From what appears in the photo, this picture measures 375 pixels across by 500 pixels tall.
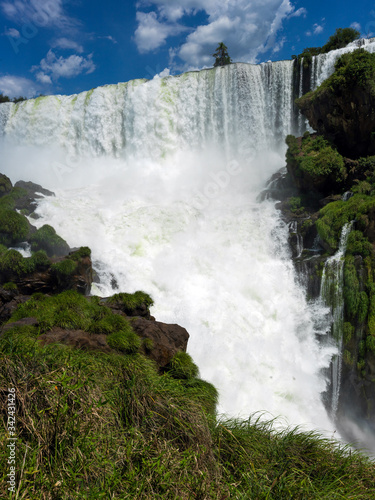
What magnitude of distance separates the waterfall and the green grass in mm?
8689

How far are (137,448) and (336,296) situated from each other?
10.6 m

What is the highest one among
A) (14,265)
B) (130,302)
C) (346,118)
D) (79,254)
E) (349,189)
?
(346,118)

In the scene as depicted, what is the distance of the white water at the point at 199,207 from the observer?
11039 millimetres

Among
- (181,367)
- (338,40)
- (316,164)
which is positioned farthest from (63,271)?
(338,40)

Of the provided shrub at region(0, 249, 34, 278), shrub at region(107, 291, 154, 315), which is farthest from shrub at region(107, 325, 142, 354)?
shrub at region(0, 249, 34, 278)

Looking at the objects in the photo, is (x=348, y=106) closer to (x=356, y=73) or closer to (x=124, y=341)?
(x=356, y=73)

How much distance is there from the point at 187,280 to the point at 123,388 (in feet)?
33.1

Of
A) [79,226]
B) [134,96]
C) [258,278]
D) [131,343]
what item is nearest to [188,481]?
[131,343]

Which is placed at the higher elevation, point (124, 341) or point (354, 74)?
point (354, 74)

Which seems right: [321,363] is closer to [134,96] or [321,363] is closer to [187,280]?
[187,280]

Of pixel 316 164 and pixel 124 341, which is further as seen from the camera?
pixel 316 164

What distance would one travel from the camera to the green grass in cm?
253

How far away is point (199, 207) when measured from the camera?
1942 centimetres

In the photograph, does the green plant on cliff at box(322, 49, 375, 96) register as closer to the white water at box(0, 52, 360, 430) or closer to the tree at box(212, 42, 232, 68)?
the white water at box(0, 52, 360, 430)
